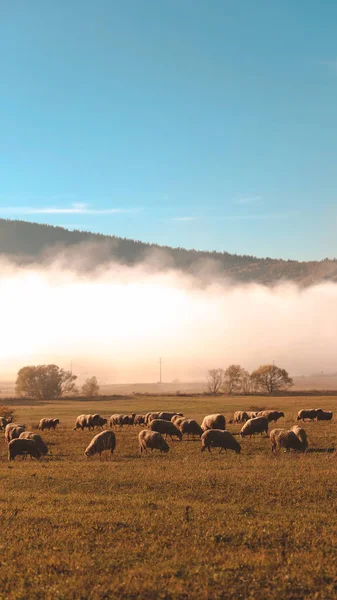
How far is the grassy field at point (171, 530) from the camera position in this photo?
11562 millimetres

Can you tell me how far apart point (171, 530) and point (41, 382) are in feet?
397

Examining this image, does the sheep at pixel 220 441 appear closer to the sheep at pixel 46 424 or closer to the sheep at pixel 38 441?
the sheep at pixel 38 441

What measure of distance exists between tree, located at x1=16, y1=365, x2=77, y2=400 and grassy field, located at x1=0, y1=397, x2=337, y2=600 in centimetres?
10767

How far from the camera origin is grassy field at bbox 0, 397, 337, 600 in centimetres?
1156

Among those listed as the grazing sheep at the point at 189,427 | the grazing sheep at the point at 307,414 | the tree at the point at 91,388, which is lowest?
the tree at the point at 91,388

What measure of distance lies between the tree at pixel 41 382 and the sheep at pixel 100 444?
338 feet

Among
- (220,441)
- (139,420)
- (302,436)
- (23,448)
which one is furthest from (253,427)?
(139,420)

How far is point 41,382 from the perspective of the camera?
131750 millimetres

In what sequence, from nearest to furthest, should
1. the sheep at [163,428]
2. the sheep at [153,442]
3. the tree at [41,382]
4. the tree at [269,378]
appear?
the sheep at [153,442], the sheep at [163,428], the tree at [269,378], the tree at [41,382]

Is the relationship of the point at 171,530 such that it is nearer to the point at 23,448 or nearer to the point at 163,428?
the point at 23,448

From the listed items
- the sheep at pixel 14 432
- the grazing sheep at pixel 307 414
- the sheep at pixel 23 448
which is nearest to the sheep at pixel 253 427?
the sheep at pixel 23 448

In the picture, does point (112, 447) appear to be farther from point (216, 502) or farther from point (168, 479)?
point (216, 502)

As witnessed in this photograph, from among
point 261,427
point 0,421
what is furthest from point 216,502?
point 0,421

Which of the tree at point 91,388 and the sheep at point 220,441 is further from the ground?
the sheep at point 220,441
